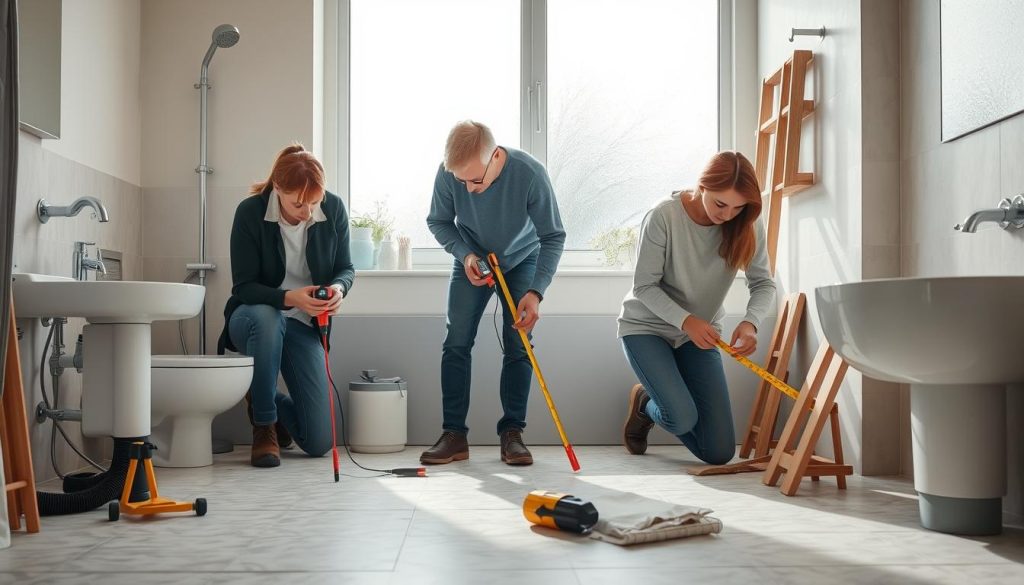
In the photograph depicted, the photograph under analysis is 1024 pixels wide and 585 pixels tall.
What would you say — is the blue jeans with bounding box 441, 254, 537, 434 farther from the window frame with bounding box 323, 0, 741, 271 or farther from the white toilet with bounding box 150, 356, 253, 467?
the window frame with bounding box 323, 0, 741, 271

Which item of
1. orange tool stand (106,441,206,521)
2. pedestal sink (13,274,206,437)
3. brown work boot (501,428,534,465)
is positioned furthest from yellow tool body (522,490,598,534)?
pedestal sink (13,274,206,437)

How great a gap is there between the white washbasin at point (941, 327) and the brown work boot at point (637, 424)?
4.79 feet

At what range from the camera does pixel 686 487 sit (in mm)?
2795

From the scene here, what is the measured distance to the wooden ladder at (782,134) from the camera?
3451mm

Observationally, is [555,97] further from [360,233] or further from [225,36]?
[225,36]

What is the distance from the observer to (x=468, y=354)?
3.46m

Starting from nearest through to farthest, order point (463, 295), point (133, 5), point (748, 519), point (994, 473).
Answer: point (994, 473) → point (748, 519) → point (463, 295) → point (133, 5)

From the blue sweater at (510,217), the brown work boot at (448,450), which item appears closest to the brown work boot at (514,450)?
the brown work boot at (448,450)

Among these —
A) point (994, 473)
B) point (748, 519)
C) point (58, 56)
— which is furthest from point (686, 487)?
point (58, 56)

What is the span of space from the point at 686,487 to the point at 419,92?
2.43m

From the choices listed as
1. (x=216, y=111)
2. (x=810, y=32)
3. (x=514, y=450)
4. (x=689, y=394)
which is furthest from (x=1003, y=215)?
(x=216, y=111)

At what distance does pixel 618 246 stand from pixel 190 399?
2.00m

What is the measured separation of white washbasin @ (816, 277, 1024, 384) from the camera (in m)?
1.94

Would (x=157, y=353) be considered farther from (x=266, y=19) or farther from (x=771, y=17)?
(x=771, y=17)
